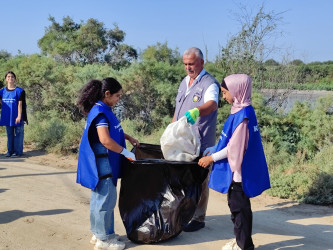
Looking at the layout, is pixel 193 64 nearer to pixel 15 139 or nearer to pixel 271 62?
pixel 15 139

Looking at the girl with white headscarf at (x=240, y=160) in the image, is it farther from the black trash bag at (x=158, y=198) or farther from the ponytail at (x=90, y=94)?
the ponytail at (x=90, y=94)

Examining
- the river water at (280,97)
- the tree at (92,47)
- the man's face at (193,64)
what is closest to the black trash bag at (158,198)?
the man's face at (193,64)

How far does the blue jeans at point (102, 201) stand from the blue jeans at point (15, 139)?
5.16 meters

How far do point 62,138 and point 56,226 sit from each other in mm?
4860

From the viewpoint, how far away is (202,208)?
180 inches

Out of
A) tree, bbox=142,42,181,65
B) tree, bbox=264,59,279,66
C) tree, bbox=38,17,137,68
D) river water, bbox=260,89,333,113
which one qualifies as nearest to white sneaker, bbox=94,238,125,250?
river water, bbox=260,89,333,113

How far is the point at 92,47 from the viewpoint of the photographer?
64.4 ft

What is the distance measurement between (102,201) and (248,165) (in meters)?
1.40

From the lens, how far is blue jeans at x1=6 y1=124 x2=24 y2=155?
842cm

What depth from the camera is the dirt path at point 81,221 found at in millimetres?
4121

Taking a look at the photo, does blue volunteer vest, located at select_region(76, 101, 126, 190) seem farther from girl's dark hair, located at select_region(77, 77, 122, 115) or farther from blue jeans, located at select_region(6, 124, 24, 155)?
blue jeans, located at select_region(6, 124, 24, 155)

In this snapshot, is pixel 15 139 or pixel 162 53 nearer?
pixel 15 139

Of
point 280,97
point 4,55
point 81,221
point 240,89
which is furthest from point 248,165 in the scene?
point 4,55

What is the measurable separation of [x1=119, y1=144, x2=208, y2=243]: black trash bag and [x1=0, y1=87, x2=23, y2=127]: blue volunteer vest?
17.0 ft
